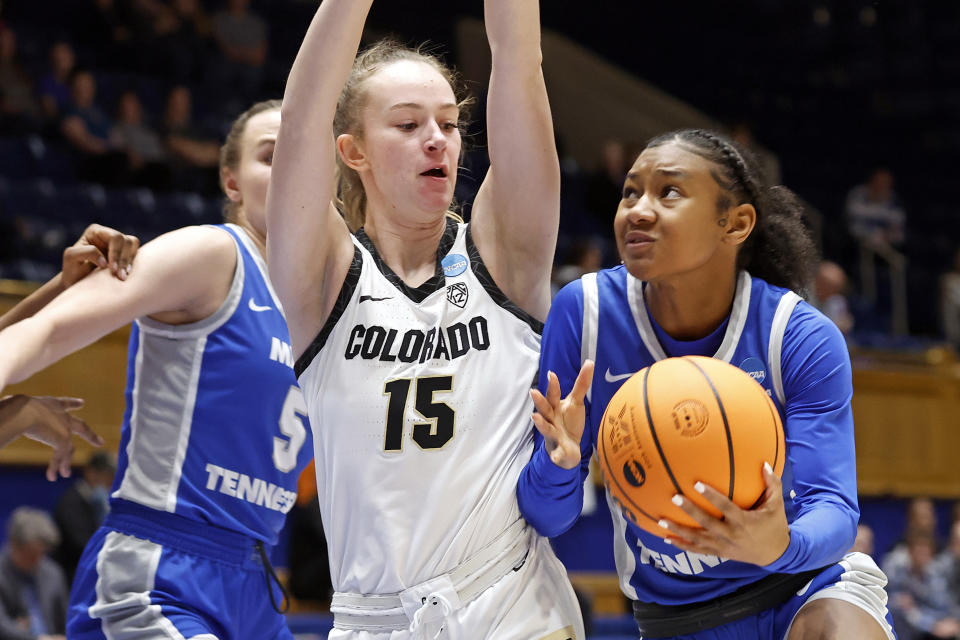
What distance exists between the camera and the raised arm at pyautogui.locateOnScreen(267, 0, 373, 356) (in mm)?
2568

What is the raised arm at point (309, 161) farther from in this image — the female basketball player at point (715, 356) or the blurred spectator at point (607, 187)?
the blurred spectator at point (607, 187)

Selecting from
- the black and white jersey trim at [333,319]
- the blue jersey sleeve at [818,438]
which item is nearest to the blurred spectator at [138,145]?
the black and white jersey trim at [333,319]

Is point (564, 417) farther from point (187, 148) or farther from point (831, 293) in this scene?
point (187, 148)

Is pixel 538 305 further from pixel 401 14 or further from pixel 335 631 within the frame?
pixel 401 14

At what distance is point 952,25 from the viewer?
15047mm

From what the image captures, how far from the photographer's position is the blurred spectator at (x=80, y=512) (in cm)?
704

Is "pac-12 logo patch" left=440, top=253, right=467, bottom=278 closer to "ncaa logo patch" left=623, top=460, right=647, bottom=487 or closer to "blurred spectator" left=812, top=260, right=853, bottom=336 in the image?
"ncaa logo patch" left=623, top=460, right=647, bottom=487

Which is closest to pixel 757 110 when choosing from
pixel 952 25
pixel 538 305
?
pixel 952 25

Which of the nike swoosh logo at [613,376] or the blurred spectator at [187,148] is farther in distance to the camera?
the blurred spectator at [187,148]

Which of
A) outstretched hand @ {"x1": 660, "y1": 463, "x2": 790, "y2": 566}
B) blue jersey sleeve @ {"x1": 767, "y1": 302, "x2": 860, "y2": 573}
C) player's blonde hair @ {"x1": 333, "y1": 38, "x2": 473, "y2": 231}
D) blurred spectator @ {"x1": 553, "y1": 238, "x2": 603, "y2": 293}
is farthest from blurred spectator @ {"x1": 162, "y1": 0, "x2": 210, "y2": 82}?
outstretched hand @ {"x1": 660, "y1": 463, "x2": 790, "y2": 566}

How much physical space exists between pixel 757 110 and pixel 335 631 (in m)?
14.4

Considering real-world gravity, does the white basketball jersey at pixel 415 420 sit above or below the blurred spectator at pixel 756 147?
below

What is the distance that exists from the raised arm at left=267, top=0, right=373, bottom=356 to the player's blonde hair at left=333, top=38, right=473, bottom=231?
9.3 inches

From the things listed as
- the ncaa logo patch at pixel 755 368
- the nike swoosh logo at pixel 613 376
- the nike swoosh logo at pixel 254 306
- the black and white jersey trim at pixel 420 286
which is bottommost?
the nike swoosh logo at pixel 613 376
